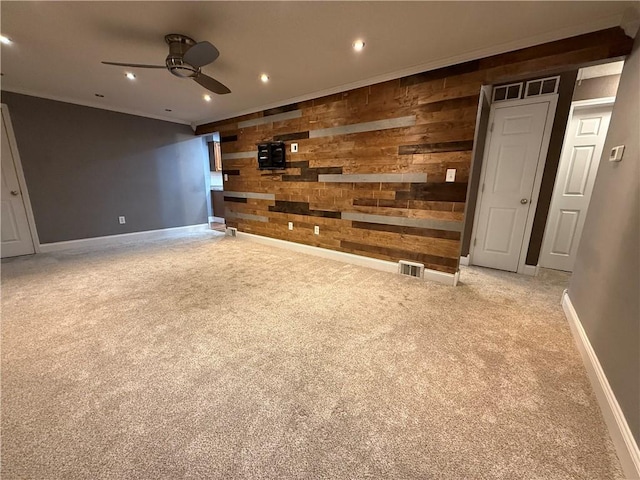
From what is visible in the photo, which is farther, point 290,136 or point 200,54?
point 290,136

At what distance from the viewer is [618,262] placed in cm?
152

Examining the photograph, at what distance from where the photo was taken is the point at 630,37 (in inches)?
75.0

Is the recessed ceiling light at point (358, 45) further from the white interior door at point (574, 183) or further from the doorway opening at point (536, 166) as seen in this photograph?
the white interior door at point (574, 183)

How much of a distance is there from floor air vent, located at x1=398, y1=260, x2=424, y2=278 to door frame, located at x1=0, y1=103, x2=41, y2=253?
556 cm

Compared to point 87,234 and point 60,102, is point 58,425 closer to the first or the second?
point 87,234

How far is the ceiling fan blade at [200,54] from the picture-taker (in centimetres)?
196

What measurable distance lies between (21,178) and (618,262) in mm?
6731

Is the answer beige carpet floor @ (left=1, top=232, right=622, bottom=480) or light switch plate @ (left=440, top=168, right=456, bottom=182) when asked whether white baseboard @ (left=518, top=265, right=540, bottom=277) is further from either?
light switch plate @ (left=440, top=168, right=456, bottom=182)

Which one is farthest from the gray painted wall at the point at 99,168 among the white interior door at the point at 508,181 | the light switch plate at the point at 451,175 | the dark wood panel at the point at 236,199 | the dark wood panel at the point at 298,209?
the white interior door at the point at 508,181

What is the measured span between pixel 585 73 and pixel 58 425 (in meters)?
5.52

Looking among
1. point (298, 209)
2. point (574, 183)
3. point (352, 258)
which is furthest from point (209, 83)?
point (574, 183)

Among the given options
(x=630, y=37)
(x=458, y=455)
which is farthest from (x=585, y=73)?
(x=458, y=455)

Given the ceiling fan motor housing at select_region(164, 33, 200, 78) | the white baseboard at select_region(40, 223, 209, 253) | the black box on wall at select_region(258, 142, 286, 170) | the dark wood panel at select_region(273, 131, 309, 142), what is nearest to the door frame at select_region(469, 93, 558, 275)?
the dark wood panel at select_region(273, 131, 309, 142)

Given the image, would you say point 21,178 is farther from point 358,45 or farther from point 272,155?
point 358,45
